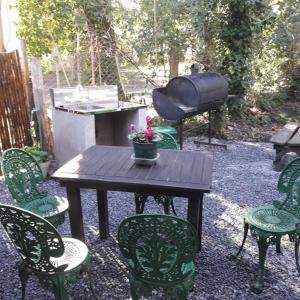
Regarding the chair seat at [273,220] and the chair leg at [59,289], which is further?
the chair seat at [273,220]

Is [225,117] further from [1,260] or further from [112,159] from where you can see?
[1,260]

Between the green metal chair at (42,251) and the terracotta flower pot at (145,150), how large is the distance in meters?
0.83

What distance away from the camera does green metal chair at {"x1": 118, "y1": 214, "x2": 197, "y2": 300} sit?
165 cm

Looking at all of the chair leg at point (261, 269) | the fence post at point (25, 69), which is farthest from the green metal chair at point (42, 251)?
the fence post at point (25, 69)

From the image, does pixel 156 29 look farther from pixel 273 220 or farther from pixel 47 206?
pixel 273 220

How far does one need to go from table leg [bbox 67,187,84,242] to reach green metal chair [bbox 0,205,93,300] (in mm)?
475

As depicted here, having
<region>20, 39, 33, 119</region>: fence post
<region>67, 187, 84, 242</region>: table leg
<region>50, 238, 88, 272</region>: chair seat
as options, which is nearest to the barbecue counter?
<region>20, 39, 33, 119</region>: fence post

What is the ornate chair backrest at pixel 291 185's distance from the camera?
2607mm

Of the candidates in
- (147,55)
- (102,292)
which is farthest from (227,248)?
(147,55)

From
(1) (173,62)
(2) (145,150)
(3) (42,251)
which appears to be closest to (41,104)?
(2) (145,150)

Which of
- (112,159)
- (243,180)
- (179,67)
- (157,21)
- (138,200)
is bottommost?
(243,180)

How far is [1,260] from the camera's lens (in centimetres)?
274

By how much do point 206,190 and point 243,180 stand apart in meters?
2.65

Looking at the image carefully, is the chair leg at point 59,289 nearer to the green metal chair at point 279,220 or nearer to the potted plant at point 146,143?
the potted plant at point 146,143
